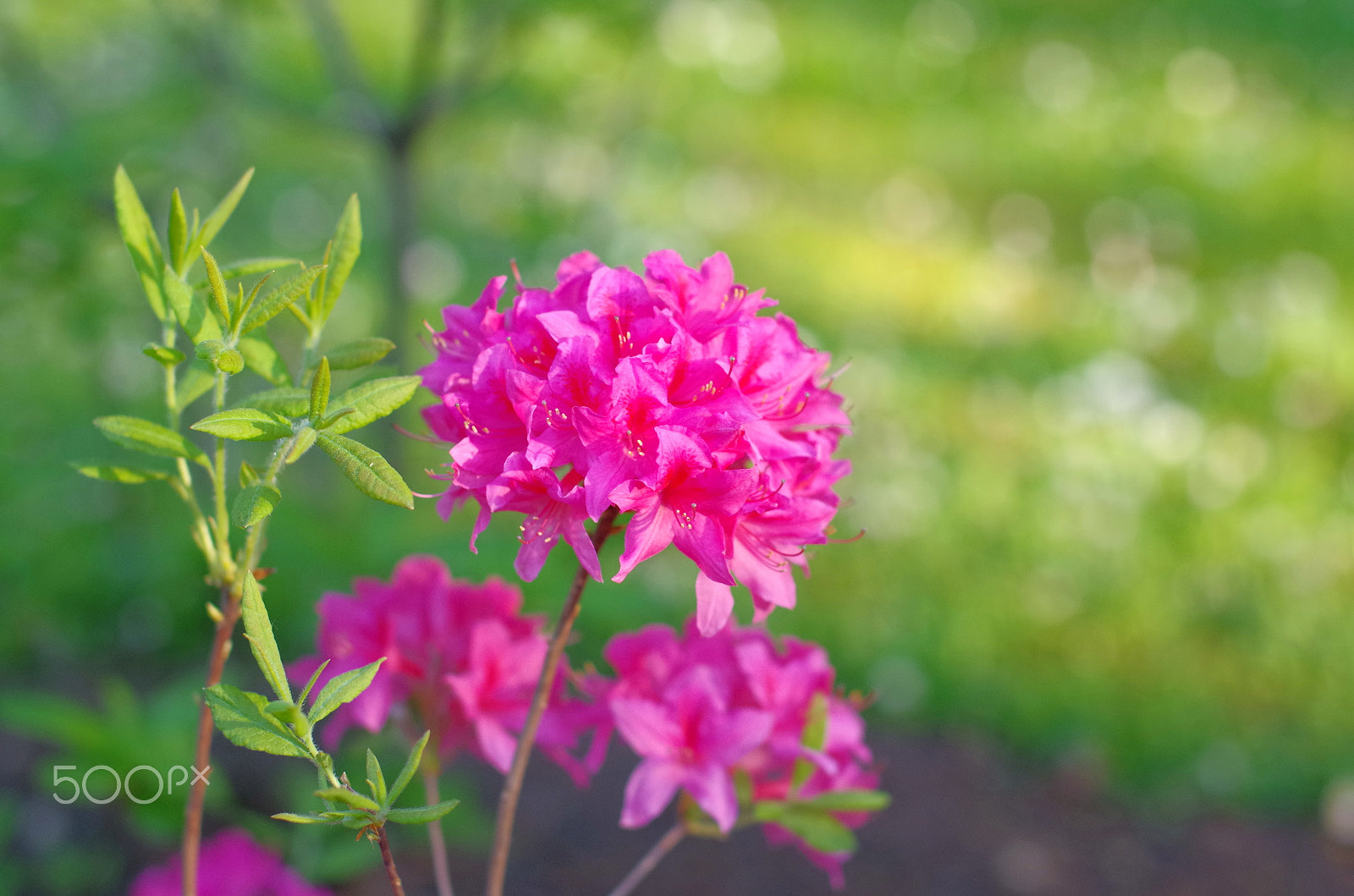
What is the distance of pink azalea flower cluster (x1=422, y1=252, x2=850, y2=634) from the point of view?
3.07 feet

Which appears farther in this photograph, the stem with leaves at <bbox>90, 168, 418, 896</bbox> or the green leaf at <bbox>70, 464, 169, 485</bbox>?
the green leaf at <bbox>70, 464, 169, 485</bbox>

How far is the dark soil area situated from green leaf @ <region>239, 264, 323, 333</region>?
1.51 meters

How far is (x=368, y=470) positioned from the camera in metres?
0.87

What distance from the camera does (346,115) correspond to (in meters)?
2.78

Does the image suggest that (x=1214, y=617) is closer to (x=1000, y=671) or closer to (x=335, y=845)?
(x=1000, y=671)

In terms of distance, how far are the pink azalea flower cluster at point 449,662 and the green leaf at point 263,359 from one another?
0.29 m

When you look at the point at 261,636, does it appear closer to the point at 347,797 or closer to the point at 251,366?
the point at 347,797

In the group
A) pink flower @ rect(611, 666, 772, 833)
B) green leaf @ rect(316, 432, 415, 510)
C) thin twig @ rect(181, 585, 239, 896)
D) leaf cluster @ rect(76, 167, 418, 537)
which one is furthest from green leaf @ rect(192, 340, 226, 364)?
pink flower @ rect(611, 666, 772, 833)

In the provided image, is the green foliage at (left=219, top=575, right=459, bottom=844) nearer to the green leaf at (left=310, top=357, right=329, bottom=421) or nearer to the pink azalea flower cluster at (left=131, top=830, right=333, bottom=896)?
the green leaf at (left=310, top=357, right=329, bottom=421)

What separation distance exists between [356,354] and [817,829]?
2.11 feet

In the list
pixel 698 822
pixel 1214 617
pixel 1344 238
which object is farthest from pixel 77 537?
pixel 1344 238

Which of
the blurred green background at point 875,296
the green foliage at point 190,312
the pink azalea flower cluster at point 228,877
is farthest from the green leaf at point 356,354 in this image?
the pink azalea flower cluster at point 228,877

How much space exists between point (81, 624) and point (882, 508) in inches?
89.6

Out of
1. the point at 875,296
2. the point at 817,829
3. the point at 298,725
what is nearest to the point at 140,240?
the point at 298,725
